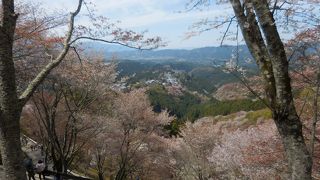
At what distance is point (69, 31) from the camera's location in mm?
6609

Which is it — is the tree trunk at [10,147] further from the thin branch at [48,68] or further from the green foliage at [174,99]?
the green foliage at [174,99]

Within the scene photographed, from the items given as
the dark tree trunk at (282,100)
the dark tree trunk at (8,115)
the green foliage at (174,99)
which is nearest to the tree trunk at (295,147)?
the dark tree trunk at (282,100)

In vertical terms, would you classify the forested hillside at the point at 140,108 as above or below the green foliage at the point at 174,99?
above

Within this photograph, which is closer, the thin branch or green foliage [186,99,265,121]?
the thin branch

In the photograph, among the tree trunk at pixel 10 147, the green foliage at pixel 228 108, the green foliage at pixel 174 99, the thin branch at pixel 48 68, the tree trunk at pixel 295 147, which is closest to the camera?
the tree trunk at pixel 295 147

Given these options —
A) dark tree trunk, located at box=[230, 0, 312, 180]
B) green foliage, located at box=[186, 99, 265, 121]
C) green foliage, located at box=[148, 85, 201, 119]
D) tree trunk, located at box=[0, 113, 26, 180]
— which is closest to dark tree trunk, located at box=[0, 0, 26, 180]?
tree trunk, located at box=[0, 113, 26, 180]

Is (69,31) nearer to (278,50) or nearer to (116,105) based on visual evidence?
(278,50)

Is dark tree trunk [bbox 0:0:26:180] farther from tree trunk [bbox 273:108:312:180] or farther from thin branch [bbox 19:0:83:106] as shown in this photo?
tree trunk [bbox 273:108:312:180]

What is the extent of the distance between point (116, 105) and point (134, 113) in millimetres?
1416

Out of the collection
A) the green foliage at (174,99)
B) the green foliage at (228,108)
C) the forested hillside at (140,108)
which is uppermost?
the forested hillside at (140,108)

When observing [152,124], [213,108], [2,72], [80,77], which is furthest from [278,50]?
[213,108]

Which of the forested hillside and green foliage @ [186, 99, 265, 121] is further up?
the forested hillside

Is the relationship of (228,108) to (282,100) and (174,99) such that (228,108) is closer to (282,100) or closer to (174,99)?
(174,99)

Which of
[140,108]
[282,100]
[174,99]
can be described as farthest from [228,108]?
[282,100]
